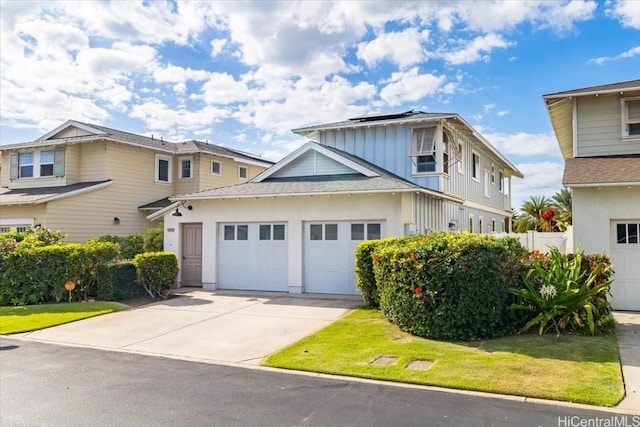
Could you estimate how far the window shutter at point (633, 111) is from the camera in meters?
12.6

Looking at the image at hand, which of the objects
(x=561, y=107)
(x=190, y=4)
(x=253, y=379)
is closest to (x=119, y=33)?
(x=190, y=4)

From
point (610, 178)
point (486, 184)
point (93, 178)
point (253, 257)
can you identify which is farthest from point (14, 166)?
point (610, 178)

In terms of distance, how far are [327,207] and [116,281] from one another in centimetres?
645

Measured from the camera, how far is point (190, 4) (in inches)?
440

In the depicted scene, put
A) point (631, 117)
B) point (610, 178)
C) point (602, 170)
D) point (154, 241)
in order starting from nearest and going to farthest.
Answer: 1. point (610, 178)
2. point (602, 170)
3. point (631, 117)
4. point (154, 241)

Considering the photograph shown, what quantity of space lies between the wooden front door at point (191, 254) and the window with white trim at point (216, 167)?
30.3 ft

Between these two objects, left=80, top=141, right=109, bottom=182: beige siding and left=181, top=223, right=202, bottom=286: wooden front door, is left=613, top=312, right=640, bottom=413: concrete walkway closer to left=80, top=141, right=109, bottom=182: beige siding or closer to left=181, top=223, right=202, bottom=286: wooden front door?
left=181, top=223, right=202, bottom=286: wooden front door

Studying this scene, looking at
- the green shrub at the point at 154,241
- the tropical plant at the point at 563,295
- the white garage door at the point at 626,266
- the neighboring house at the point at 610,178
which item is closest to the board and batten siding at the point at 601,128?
the neighboring house at the point at 610,178

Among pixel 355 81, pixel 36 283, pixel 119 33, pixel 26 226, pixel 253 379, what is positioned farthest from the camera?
pixel 26 226

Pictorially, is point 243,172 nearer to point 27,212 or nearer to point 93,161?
point 93,161

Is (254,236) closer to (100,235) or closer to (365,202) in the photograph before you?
(365,202)

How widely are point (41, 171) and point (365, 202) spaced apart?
664 inches

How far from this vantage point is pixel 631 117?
12.6 meters

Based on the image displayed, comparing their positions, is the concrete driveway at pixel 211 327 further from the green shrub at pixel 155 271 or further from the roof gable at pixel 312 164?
the roof gable at pixel 312 164
